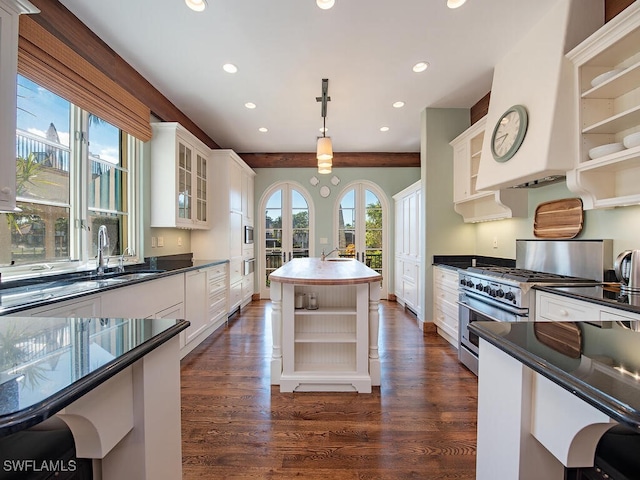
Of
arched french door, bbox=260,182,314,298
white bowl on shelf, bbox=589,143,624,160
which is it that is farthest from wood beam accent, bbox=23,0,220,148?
white bowl on shelf, bbox=589,143,624,160

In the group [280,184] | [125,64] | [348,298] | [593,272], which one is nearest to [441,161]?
[593,272]

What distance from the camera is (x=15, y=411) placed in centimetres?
43

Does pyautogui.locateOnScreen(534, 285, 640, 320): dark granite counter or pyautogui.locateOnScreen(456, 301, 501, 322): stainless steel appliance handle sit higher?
pyautogui.locateOnScreen(534, 285, 640, 320): dark granite counter

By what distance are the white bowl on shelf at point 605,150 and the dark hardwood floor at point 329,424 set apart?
1.92 meters

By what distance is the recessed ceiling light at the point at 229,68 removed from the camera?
110 inches

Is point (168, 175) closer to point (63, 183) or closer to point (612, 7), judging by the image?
point (63, 183)

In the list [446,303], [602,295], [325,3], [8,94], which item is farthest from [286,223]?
[602,295]

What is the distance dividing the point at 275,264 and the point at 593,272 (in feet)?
15.9

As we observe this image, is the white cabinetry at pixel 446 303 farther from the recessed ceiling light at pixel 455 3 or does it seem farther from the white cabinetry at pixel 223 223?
the white cabinetry at pixel 223 223

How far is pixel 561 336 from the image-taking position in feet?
2.77

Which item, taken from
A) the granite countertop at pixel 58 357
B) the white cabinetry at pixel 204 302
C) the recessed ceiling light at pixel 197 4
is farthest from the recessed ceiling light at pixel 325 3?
the white cabinetry at pixel 204 302

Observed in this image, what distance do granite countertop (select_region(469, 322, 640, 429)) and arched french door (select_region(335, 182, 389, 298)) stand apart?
4.94m

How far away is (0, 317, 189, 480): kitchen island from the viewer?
0.50m

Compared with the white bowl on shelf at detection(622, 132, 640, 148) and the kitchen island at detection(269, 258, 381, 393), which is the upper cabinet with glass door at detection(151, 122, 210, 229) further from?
the white bowl on shelf at detection(622, 132, 640, 148)
